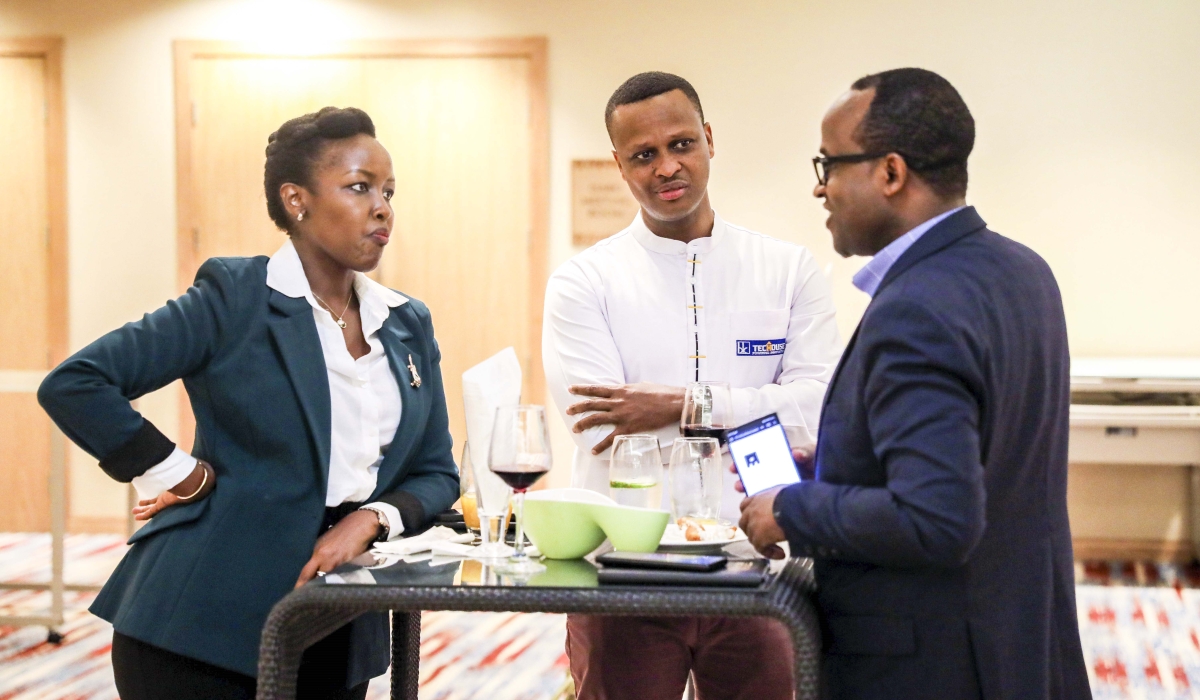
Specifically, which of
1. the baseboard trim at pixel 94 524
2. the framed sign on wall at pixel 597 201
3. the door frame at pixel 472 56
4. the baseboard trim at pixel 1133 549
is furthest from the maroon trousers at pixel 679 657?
the baseboard trim at pixel 94 524

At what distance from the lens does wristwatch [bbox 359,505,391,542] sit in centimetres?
172

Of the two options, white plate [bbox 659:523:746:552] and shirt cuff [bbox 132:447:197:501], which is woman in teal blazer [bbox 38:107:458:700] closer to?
shirt cuff [bbox 132:447:197:501]

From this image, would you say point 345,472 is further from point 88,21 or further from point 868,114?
point 88,21

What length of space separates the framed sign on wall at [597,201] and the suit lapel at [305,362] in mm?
3960

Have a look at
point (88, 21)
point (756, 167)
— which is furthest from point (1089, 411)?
point (88, 21)

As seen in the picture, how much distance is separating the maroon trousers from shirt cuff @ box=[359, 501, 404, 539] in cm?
41

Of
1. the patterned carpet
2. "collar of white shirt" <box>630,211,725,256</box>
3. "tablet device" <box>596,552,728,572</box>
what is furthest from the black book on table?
the patterned carpet

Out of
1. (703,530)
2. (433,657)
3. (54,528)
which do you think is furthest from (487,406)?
(54,528)

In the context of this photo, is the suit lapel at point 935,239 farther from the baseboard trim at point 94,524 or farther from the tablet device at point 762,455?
the baseboard trim at point 94,524

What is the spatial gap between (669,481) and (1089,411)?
384cm

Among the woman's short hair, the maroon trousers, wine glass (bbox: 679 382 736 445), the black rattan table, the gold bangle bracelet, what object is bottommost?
the maroon trousers

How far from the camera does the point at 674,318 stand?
7.19 feet

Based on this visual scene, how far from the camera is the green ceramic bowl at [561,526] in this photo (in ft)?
5.01

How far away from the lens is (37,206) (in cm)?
603
